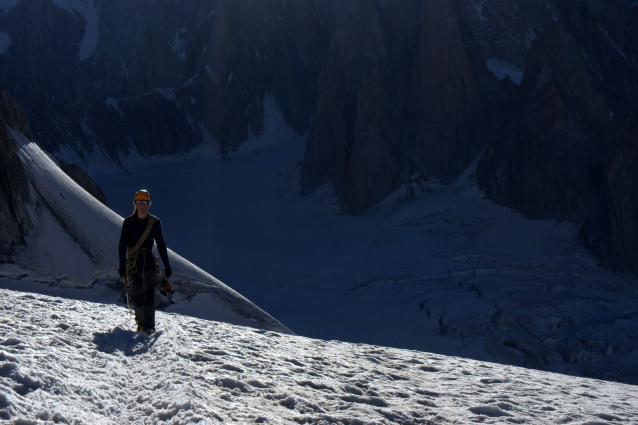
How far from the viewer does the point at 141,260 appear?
602cm

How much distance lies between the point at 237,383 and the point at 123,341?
1429 mm

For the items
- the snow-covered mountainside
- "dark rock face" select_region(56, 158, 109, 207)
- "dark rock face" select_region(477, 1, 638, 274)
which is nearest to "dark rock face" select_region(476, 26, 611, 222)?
"dark rock face" select_region(477, 1, 638, 274)

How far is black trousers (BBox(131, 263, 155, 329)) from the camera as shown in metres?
Result: 5.90

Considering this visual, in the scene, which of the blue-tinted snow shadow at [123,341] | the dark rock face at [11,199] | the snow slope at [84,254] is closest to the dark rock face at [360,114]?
the snow slope at [84,254]

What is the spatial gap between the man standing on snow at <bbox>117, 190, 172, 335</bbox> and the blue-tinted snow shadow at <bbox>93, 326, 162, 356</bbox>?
0.25 meters

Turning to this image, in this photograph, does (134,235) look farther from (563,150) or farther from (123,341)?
(563,150)

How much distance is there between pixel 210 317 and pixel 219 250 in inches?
712

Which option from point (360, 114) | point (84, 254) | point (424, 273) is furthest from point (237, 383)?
point (360, 114)

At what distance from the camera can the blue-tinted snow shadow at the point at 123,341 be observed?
500 cm

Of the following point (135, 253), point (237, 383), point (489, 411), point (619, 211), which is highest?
point (619, 211)

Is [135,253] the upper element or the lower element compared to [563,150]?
lower

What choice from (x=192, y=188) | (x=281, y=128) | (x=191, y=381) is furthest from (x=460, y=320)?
(x=281, y=128)

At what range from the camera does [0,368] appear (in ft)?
12.6

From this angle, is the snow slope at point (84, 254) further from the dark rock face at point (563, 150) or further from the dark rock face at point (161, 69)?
the dark rock face at point (161, 69)
